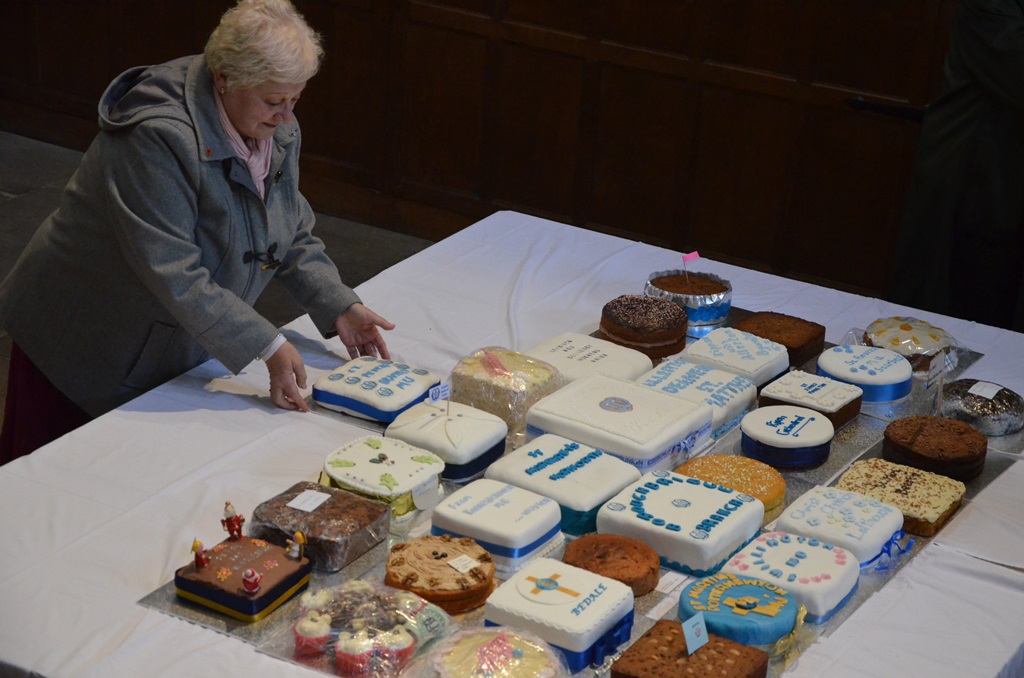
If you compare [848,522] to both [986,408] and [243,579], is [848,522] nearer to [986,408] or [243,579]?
[986,408]

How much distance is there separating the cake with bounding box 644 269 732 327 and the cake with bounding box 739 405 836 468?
547 mm

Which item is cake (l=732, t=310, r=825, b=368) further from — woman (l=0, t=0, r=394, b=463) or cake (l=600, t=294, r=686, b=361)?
woman (l=0, t=0, r=394, b=463)

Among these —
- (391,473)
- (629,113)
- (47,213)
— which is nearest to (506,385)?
(391,473)

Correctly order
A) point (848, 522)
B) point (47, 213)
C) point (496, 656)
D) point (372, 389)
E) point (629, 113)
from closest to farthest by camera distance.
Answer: point (496, 656) < point (848, 522) < point (372, 389) < point (629, 113) < point (47, 213)

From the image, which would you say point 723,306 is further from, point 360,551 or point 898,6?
point 898,6

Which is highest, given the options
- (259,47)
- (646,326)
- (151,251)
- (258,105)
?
(259,47)

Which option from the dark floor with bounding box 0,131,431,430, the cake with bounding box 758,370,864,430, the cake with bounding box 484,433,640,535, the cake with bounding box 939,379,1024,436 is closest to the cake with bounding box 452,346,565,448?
the cake with bounding box 484,433,640,535

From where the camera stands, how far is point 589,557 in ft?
6.31

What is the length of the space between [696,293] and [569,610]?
1.26m

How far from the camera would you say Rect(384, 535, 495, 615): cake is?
185 centimetres

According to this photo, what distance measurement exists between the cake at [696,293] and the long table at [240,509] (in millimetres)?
155

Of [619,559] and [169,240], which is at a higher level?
[169,240]

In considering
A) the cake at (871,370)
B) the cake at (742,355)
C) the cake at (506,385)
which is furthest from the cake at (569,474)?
the cake at (871,370)

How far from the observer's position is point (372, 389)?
2.41 metres
